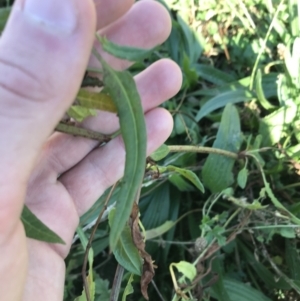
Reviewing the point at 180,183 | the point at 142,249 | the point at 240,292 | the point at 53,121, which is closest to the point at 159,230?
the point at 180,183

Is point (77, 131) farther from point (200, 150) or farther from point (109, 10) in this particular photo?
point (200, 150)

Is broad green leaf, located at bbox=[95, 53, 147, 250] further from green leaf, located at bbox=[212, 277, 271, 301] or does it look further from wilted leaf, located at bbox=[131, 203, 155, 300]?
green leaf, located at bbox=[212, 277, 271, 301]

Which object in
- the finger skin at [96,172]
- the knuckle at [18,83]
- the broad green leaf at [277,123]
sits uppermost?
the knuckle at [18,83]

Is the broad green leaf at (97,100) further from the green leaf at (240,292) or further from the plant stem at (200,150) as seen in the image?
the green leaf at (240,292)

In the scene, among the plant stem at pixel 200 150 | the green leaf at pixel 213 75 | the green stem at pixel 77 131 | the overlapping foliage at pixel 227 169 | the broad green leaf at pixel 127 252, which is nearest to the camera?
the green stem at pixel 77 131

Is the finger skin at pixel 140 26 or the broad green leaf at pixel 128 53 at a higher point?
the broad green leaf at pixel 128 53

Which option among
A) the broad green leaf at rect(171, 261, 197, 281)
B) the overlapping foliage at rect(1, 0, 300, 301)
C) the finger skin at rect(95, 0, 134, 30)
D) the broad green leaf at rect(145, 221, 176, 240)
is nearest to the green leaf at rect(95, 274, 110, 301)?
the overlapping foliage at rect(1, 0, 300, 301)

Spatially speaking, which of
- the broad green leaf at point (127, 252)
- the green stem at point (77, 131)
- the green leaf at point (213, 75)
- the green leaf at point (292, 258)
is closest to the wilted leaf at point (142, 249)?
the broad green leaf at point (127, 252)
